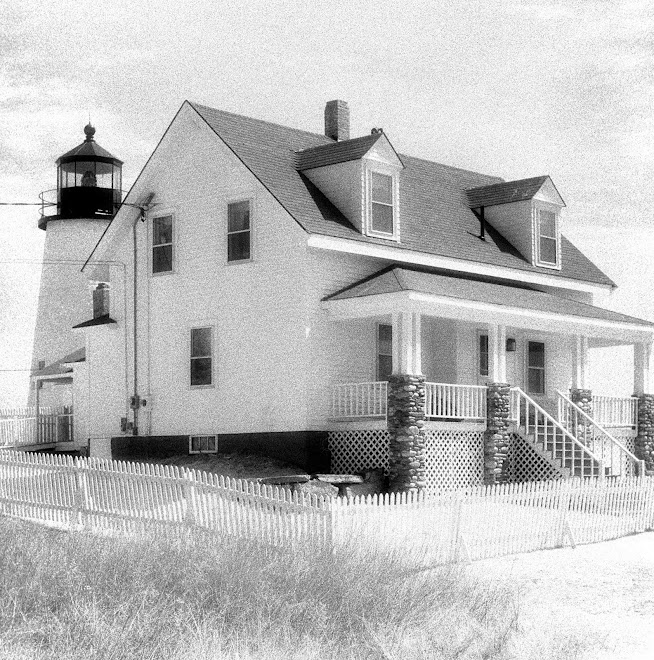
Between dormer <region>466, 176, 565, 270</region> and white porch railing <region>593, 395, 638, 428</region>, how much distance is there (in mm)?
3939

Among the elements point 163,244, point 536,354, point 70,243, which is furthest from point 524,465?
point 70,243

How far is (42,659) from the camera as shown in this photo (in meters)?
10.9

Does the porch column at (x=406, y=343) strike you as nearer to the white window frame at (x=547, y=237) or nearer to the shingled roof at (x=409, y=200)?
the shingled roof at (x=409, y=200)

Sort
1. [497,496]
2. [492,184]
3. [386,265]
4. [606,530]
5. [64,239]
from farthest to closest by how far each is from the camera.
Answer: [64,239]
[492,184]
[386,265]
[606,530]
[497,496]

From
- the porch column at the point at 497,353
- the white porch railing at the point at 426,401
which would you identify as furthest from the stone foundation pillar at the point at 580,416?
the white porch railing at the point at 426,401

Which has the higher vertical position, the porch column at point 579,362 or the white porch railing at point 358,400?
the porch column at point 579,362

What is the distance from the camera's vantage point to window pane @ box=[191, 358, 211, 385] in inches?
1154

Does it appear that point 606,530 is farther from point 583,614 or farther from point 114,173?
point 114,173

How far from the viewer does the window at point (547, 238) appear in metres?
33.8

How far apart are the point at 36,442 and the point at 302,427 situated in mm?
12405

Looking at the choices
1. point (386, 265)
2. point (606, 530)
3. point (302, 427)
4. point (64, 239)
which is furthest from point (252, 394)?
point (64, 239)

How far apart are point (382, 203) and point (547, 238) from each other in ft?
21.5

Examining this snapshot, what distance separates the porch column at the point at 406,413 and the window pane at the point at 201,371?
497 cm

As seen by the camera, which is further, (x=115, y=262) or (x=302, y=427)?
(x=115, y=262)
